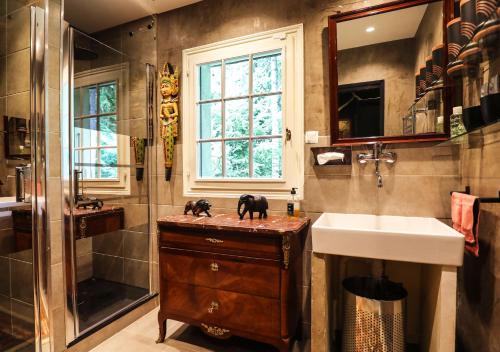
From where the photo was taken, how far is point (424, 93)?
167 centimetres

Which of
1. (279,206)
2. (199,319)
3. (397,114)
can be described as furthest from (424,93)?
(199,319)

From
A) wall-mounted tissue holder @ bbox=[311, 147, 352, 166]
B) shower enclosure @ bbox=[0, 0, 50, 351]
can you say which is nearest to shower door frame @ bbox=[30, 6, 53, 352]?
shower enclosure @ bbox=[0, 0, 50, 351]

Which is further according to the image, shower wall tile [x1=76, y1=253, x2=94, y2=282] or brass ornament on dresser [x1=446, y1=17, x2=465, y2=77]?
shower wall tile [x1=76, y1=253, x2=94, y2=282]

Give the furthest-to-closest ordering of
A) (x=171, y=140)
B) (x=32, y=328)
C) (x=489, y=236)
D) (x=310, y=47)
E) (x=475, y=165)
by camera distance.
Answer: (x=171, y=140) < (x=310, y=47) < (x=32, y=328) < (x=475, y=165) < (x=489, y=236)

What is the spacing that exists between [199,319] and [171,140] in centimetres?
149

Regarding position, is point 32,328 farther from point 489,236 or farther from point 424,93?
point 424,93

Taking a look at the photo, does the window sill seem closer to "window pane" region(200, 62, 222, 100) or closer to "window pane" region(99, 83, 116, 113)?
"window pane" region(200, 62, 222, 100)

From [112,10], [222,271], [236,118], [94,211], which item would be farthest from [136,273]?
[112,10]

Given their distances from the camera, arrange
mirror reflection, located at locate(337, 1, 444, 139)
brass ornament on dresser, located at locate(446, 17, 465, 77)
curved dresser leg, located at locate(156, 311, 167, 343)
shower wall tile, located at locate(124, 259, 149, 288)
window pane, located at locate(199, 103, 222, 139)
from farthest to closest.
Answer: shower wall tile, located at locate(124, 259, 149, 288) < window pane, located at locate(199, 103, 222, 139) < curved dresser leg, located at locate(156, 311, 167, 343) < mirror reflection, located at locate(337, 1, 444, 139) < brass ornament on dresser, located at locate(446, 17, 465, 77)

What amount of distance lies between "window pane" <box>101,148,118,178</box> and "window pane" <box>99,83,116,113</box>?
33 cm

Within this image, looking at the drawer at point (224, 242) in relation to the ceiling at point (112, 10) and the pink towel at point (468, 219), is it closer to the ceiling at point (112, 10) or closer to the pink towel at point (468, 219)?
the pink towel at point (468, 219)

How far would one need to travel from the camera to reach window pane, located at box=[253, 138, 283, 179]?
207cm

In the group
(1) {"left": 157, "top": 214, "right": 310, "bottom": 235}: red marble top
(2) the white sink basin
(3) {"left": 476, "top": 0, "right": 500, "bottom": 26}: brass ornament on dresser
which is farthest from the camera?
(1) {"left": 157, "top": 214, "right": 310, "bottom": 235}: red marble top

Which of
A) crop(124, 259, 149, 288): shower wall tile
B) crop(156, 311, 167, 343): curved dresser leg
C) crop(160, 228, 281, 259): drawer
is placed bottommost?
crop(156, 311, 167, 343): curved dresser leg
